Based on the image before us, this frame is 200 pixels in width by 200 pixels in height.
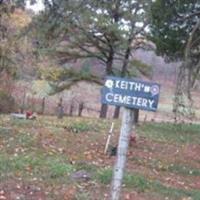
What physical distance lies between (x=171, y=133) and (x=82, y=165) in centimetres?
912

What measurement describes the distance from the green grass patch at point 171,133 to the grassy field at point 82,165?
1.23ft

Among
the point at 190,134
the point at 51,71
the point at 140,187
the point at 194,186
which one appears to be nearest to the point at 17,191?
the point at 140,187

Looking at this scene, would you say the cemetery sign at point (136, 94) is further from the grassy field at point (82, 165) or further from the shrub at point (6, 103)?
the shrub at point (6, 103)

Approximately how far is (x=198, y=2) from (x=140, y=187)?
9.37 metres

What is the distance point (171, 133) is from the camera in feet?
66.0

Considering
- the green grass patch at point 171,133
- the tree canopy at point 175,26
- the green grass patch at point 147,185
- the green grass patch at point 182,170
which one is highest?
the tree canopy at point 175,26

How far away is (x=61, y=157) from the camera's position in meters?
11.9

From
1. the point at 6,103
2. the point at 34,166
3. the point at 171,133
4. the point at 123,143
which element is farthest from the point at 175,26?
the point at 123,143

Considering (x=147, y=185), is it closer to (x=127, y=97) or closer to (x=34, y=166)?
(x=34, y=166)

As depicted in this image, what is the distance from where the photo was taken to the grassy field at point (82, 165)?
9.53m

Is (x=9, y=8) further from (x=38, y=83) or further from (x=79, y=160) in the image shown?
(x=38, y=83)

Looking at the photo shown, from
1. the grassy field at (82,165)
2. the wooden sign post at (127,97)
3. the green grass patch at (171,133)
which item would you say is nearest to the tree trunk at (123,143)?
the wooden sign post at (127,97)

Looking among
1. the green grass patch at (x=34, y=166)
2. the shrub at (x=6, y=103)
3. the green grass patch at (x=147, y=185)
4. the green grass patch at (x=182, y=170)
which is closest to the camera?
the green grass patch at (x=34, y=166)

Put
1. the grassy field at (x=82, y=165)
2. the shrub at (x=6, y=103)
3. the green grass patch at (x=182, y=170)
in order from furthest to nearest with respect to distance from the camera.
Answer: the shrub at (x=6, y=103), the green grass patch at (x=182, y=170), the grassy field at (x=82, y=165)
